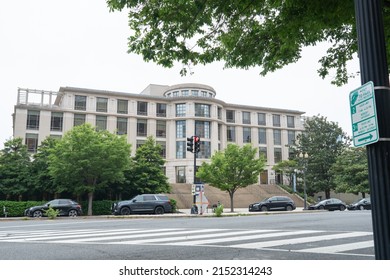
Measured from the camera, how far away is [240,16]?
7.41 meters

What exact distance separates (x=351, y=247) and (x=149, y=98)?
4791 centimetres

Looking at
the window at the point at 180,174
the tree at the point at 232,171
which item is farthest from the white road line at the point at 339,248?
the window at the point at 180,174

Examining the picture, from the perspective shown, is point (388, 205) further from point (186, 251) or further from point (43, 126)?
point (43, 126)

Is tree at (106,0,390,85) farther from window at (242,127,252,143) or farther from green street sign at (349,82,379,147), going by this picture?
window at (242,127,252,143)

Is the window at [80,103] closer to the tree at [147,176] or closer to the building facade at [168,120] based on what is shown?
the building facade at [168,120]

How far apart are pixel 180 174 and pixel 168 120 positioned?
8.92m

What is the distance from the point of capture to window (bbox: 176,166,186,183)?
51.8m

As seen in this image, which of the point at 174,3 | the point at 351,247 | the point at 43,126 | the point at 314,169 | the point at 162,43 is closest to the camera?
the point at 174,3

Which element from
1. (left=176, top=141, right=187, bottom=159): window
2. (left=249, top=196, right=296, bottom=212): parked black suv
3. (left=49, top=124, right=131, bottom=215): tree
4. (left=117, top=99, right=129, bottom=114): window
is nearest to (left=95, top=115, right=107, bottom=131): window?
(left=117, top=99, right=129, bottom=114): window

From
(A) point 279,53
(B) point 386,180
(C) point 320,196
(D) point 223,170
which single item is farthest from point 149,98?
(B) point 386,180

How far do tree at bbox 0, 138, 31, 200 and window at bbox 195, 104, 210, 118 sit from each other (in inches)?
1040

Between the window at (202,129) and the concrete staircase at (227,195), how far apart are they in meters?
9.43

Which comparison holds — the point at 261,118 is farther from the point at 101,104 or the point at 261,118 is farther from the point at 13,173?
the point at 13,173

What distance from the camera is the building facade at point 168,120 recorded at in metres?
47.4
